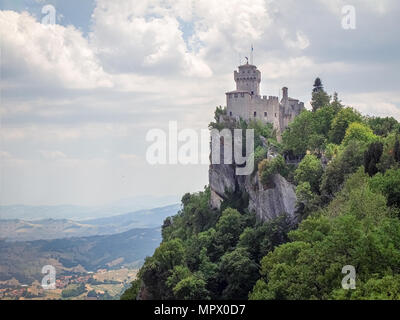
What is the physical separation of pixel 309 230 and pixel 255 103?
4034 cm

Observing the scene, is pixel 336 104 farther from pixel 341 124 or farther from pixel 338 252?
pixel 338 252

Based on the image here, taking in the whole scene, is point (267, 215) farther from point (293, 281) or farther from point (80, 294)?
point (80, 294)

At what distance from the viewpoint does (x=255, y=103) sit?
262ft

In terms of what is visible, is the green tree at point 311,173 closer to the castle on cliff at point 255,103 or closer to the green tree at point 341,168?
the green tree at point 341,168

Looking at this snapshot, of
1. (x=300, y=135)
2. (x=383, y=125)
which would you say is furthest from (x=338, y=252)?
(x=300, y=135)

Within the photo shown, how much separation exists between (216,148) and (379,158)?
3544 centimetres

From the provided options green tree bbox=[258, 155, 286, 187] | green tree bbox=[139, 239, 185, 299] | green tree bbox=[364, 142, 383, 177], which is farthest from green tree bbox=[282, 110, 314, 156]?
green tree bbox=[364, 142, 383, 177]

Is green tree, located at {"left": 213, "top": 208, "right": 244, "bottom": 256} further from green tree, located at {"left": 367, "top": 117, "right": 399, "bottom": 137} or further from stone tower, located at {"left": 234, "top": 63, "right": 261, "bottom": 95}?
stone tower, located at {"left": 234, "top": 63, "right": 261, "bottom": 95}

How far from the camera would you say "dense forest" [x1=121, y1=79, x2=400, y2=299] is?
3161 cm

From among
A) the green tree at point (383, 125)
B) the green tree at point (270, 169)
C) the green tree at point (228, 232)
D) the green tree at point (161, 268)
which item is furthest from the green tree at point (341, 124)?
the green tree at point (161, 268)

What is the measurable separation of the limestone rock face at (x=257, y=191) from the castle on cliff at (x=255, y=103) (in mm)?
8357

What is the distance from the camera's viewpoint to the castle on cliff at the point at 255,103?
79375 millimetres

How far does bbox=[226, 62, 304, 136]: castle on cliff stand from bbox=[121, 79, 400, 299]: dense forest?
2.34 metres
